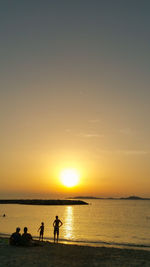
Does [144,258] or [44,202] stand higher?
[44,202]

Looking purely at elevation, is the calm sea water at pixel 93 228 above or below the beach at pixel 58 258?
above

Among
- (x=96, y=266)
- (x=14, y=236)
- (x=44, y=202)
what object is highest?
(x=44, y=202)

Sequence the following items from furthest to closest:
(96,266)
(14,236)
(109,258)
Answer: (14,236) → (109,258) → (96,266)

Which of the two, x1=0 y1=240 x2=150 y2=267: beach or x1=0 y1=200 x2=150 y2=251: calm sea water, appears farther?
x1=0 y1=200 x2=150 y2=251: calm sea water

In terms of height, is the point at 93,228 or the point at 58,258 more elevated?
the point at 93,228

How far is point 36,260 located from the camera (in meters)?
13.9

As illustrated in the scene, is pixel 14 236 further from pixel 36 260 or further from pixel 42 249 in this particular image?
pixel 36 260

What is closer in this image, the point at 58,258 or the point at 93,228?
the point at 58,258

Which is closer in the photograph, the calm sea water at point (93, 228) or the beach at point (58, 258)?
the beach at point (58, 258)

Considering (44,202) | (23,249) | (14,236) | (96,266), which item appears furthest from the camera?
(44,202)

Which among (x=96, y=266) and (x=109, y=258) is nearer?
(x=96, y=266)

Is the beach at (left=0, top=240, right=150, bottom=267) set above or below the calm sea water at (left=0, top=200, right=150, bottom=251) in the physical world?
below

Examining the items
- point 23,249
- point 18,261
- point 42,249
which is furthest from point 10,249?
point 18,261

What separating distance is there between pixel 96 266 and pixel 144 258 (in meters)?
4.42
